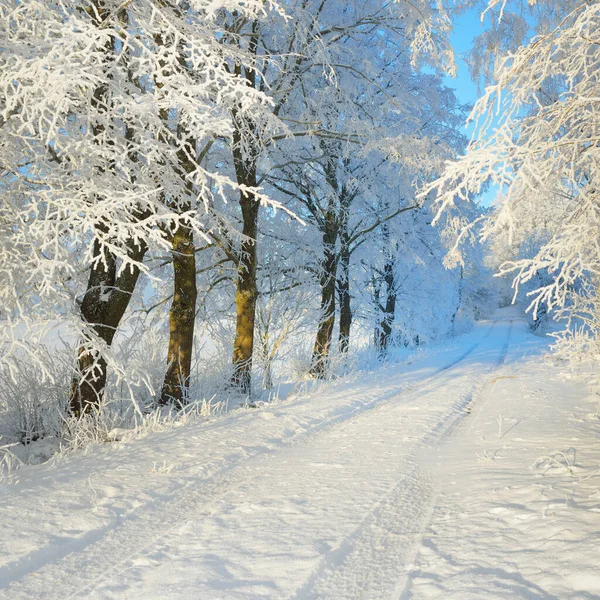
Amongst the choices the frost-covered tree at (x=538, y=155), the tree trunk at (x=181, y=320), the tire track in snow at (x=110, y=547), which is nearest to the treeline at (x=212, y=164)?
the tree trunk at (x=181, y=320)

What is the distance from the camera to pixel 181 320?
7.91 metres

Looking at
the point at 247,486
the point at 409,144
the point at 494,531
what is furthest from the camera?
the point at 409,144

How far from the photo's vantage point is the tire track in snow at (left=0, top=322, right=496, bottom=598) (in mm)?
2598

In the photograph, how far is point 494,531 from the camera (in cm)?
316

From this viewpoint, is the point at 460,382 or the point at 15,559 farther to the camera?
the point at 460,382

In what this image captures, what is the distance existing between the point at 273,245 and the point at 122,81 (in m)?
7.14

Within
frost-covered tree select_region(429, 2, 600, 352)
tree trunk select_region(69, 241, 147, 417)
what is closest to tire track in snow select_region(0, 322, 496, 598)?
tree trunk select_region(69, 241, 147, 417)

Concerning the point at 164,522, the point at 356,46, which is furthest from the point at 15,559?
the point at 356,46

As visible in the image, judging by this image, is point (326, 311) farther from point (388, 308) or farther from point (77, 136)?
point (77, 136)

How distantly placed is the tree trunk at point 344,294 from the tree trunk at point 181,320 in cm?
585

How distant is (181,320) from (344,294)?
22.9 feet

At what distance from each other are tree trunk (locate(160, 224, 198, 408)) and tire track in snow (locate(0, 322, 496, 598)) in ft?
12.0

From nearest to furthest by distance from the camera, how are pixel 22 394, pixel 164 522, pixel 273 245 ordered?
pixel 164 522, pixel 22 394, pixel 273 245

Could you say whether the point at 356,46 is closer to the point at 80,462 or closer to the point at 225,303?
the point at 225,303
